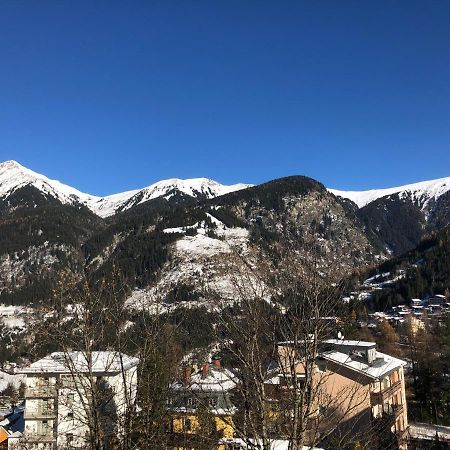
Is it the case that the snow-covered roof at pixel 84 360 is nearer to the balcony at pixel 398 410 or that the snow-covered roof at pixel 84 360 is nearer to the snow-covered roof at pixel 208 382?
the snow-covered roof at pixel 208 382

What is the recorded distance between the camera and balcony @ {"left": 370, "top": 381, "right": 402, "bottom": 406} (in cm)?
3178

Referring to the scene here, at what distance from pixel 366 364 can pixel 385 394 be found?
110 inches

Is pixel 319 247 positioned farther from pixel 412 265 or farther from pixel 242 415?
pixel 412 265

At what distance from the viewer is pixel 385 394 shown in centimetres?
3403

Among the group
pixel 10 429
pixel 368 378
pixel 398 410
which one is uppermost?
pixel 368 378

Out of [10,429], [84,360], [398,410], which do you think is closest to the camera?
[84,360]

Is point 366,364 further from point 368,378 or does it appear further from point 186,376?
point 186,376

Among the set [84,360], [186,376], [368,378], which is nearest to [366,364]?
[368,378]

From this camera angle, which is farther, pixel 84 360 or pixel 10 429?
pixel 10 429

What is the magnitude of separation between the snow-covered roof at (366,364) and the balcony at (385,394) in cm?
111

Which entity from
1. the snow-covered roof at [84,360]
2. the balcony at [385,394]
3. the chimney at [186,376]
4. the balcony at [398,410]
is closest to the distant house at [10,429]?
the chimney at [186,376]

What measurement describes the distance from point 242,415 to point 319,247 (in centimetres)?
353

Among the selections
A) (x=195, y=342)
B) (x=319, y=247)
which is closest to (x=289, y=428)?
(x=319, y=247)

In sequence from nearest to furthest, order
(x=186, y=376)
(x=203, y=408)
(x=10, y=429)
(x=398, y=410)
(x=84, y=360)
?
(x=203, y=408)
(x=84, y=360)
(x=186, y=376)
(x=398, y=410)
(x=10, y=429)
